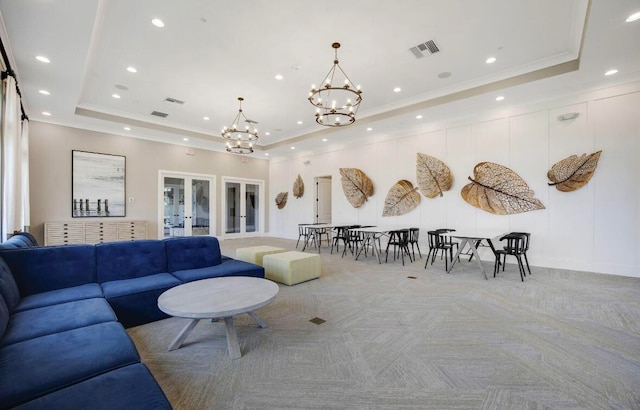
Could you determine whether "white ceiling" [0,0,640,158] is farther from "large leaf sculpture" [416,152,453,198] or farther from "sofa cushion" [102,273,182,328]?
"sofa cushion" [102,273,182,328]

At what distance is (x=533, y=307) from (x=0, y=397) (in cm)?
474

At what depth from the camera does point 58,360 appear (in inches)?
61.5

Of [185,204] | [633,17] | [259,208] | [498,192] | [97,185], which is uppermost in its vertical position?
[633,17]

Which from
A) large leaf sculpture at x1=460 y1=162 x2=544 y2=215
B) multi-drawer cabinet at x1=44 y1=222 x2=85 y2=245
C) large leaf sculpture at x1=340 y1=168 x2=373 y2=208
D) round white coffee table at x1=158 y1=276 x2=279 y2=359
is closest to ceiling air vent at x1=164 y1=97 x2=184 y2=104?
multi-drawer cabinet at x1=44 y1=222 x2=85 y2=245

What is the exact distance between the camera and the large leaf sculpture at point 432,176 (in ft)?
22.7

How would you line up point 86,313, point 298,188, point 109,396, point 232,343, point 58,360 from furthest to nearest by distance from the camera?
1. point 298,188
2. point 232,343
3. point 86,313
4. point 58,360
5. point 109,396

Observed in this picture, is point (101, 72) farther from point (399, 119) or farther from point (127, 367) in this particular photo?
point (399, 119)

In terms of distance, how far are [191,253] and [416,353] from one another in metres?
3.11

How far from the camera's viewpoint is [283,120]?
7910 millimetres

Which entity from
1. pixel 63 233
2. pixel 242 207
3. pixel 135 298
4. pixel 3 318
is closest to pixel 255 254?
pixel 135 298

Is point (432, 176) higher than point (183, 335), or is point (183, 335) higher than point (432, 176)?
point (432, 176)

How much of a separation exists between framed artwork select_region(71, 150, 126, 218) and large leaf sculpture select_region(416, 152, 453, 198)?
8.35 metres

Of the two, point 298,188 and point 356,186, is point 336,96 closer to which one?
point 356,186

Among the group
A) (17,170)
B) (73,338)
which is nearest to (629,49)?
(73,338)
